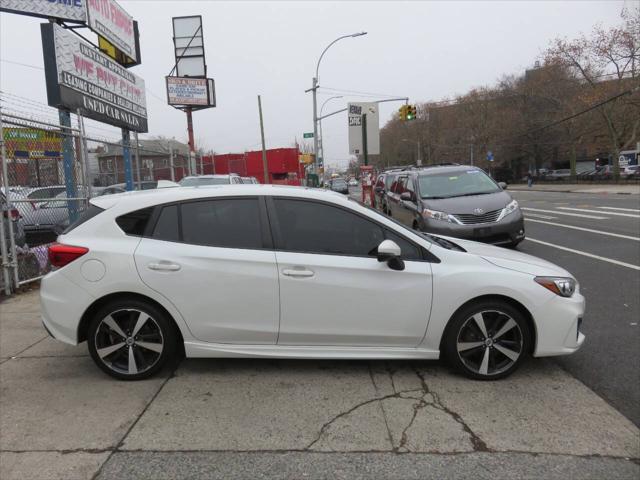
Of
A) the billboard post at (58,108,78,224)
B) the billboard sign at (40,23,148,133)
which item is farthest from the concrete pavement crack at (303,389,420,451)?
the billboard sign at (40,23,148,133)

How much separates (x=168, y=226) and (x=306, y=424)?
76.1 inches

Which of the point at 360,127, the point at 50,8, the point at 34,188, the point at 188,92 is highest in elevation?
the point at 188,92

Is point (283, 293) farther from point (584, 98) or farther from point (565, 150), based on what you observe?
point (565, 150)

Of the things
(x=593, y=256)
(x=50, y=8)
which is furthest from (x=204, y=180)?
(x=593, y=256)

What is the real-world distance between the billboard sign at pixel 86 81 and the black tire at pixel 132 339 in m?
6.46

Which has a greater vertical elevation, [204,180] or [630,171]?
[204,180]

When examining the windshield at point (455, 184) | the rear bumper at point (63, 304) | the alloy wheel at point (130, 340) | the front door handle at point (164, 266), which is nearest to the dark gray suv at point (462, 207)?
the windshield at point (455, 184)

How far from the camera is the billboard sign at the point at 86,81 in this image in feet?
28.4

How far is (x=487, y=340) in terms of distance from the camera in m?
3.86

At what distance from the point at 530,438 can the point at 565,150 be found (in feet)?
227

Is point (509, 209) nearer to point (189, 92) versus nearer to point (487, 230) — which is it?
point (487, 230)

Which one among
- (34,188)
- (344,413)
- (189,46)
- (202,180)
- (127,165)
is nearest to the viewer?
(344,413)

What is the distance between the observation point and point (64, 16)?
359 inches

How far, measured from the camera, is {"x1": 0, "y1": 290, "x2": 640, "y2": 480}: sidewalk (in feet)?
9.23
